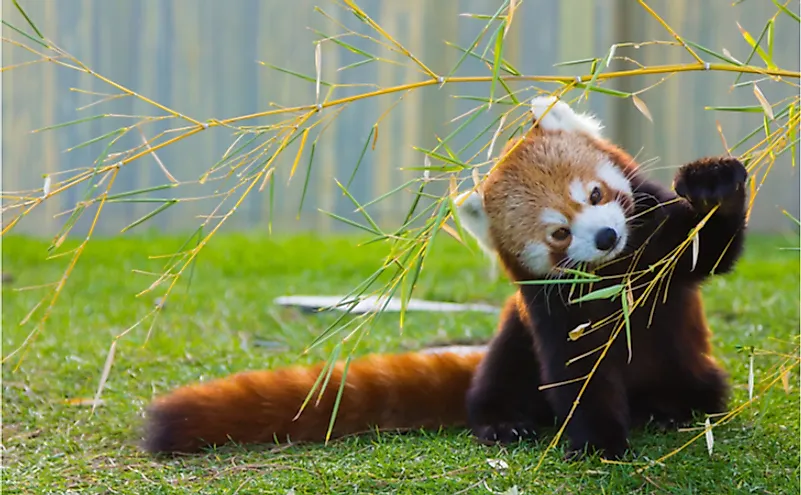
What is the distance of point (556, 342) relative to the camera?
2189 mm

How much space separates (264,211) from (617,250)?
5473mm

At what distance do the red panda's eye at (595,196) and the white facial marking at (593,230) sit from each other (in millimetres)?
35

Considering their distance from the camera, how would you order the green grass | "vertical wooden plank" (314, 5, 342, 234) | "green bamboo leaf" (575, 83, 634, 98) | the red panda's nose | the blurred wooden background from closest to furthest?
"green bamboo leaf" (575, 83, 634, 98)
the green grass
the red panda's nose
the blurred wooden background
"vertical wooden plank" (314, 5, 342, 234)

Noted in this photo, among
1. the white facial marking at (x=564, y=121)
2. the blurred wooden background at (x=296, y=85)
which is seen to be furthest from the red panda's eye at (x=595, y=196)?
the blurred wooden background at (x=296, y=85)

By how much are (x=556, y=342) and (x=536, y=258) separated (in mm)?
216

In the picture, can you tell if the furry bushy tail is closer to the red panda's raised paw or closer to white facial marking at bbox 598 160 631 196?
white facial marking at bbox 598 160 631 196

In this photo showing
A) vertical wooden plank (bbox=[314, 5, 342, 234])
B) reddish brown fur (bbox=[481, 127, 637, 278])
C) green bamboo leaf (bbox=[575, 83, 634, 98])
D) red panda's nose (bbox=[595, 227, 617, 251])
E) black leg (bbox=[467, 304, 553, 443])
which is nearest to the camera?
green bamboo leaf (bbox=[575, 83, 634, 98])

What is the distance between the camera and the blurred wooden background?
6848 mm

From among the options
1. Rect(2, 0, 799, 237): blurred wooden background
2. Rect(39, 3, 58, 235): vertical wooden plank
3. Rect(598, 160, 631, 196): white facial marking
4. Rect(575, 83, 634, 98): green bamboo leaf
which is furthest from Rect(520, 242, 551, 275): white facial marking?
Rect(39, 3, 58, 235): vertical wooden plank

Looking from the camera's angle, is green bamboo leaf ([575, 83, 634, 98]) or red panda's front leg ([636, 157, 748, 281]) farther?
red panda's front leg ([636, 157, 748, 281])

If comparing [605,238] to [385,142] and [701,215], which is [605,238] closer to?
[701,215]

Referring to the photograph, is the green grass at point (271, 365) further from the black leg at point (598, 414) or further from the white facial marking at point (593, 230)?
the white facial marking at point (593, 230)

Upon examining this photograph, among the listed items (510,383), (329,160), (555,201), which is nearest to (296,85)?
(329,160)

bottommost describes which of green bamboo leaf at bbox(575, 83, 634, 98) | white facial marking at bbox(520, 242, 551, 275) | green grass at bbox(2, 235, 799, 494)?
green grass at bbox(2, 235, 799, 494)
